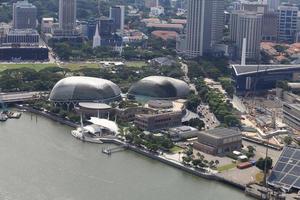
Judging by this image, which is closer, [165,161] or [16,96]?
[165,161]

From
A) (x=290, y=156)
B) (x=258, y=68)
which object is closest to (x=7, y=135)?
(x=290, y=156)

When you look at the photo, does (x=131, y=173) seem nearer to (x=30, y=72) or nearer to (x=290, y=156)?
(x=290, y=156)

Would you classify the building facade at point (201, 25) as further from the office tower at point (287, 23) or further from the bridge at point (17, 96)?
the bridge at point (17, 96)

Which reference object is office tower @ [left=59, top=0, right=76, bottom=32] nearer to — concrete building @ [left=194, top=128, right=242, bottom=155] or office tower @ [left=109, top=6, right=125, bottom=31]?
office tower @ [left=109, top=6, right=125, bottom=31]

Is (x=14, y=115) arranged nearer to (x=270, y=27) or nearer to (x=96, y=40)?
(x=96, y=40)

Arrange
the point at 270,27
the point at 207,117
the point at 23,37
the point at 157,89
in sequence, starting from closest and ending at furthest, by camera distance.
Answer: the point at 207,117 → the point at 157,89 → the point at 23,37 → the point at 270,27

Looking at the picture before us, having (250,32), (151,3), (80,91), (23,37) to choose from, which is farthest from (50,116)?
(151,3)

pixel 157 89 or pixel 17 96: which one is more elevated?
pixel 157 89

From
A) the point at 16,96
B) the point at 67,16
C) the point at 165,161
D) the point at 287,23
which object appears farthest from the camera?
the point at 287,23
